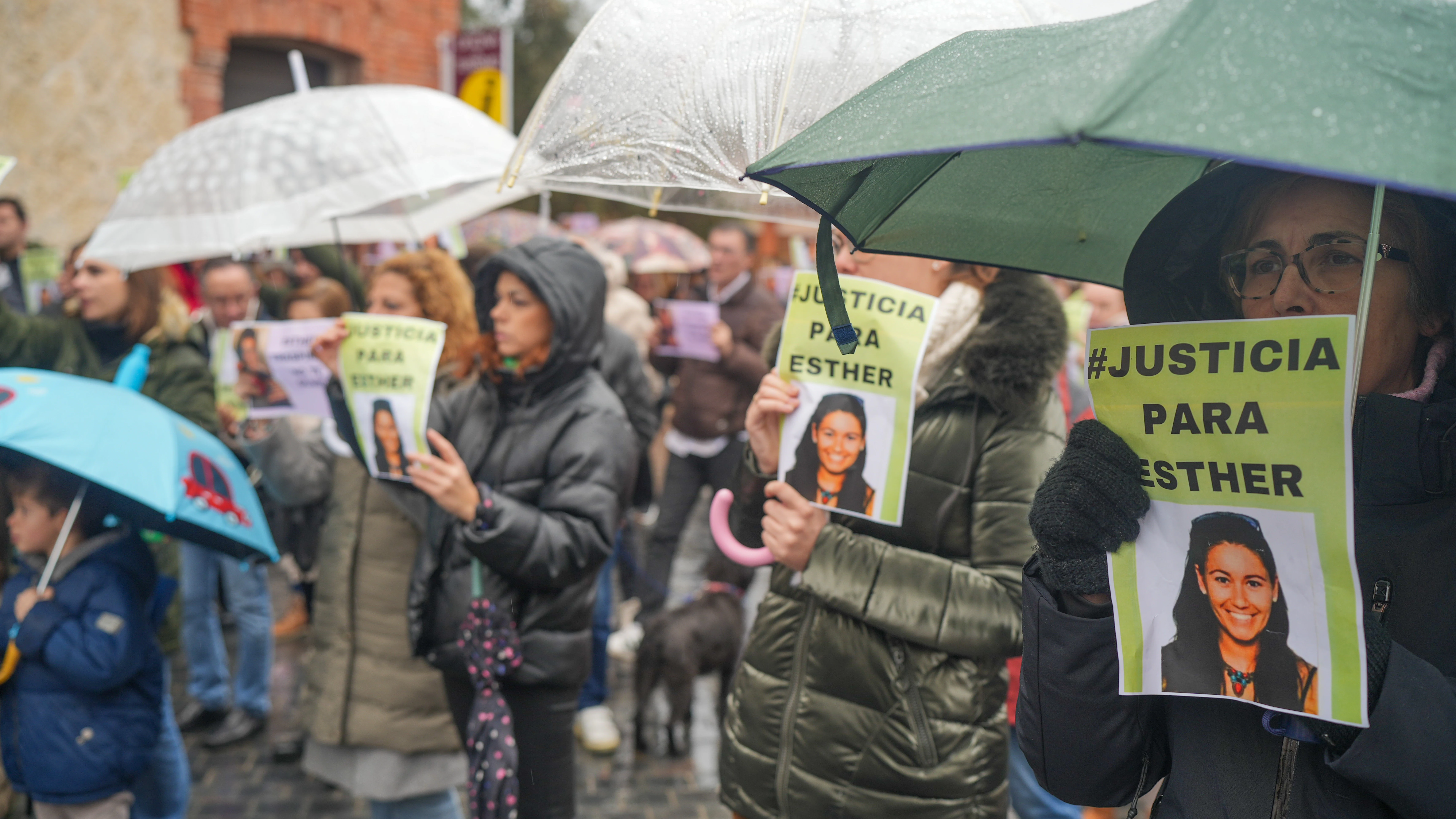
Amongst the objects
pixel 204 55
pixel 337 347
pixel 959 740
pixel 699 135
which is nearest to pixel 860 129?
pixel 699 135

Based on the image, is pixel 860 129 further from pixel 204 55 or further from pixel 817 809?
pixel 204 55

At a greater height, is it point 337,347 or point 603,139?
point 603,139

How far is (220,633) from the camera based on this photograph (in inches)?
195

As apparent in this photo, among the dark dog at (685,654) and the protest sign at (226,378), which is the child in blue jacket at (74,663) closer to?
the protest sign at (226,378)

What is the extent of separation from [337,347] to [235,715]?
8.65 feet

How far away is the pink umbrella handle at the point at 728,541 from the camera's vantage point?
2.46m

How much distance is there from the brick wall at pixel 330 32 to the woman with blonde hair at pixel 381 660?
29.6 ft

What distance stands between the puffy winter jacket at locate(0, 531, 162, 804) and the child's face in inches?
3.2

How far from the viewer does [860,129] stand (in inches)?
46.6

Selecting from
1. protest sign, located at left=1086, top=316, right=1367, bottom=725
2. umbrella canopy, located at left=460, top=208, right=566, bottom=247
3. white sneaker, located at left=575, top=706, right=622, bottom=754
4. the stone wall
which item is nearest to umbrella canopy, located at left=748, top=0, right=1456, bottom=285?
protest sign, located at left=1086, top=316, right=1367, bottom=725

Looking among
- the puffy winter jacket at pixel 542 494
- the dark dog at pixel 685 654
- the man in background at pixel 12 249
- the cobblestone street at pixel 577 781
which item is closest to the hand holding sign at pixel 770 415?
the puffy winter jacket at pixel 542 494

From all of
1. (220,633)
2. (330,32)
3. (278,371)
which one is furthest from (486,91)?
(278,371)

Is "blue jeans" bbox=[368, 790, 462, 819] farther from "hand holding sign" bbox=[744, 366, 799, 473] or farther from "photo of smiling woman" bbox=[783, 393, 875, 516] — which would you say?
"photo of smiling woman" bbox=[783, 393, 875, 516]

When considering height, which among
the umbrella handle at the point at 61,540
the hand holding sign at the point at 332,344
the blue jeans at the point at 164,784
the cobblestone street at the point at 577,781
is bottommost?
the cobblestone street at the point at 577,781
